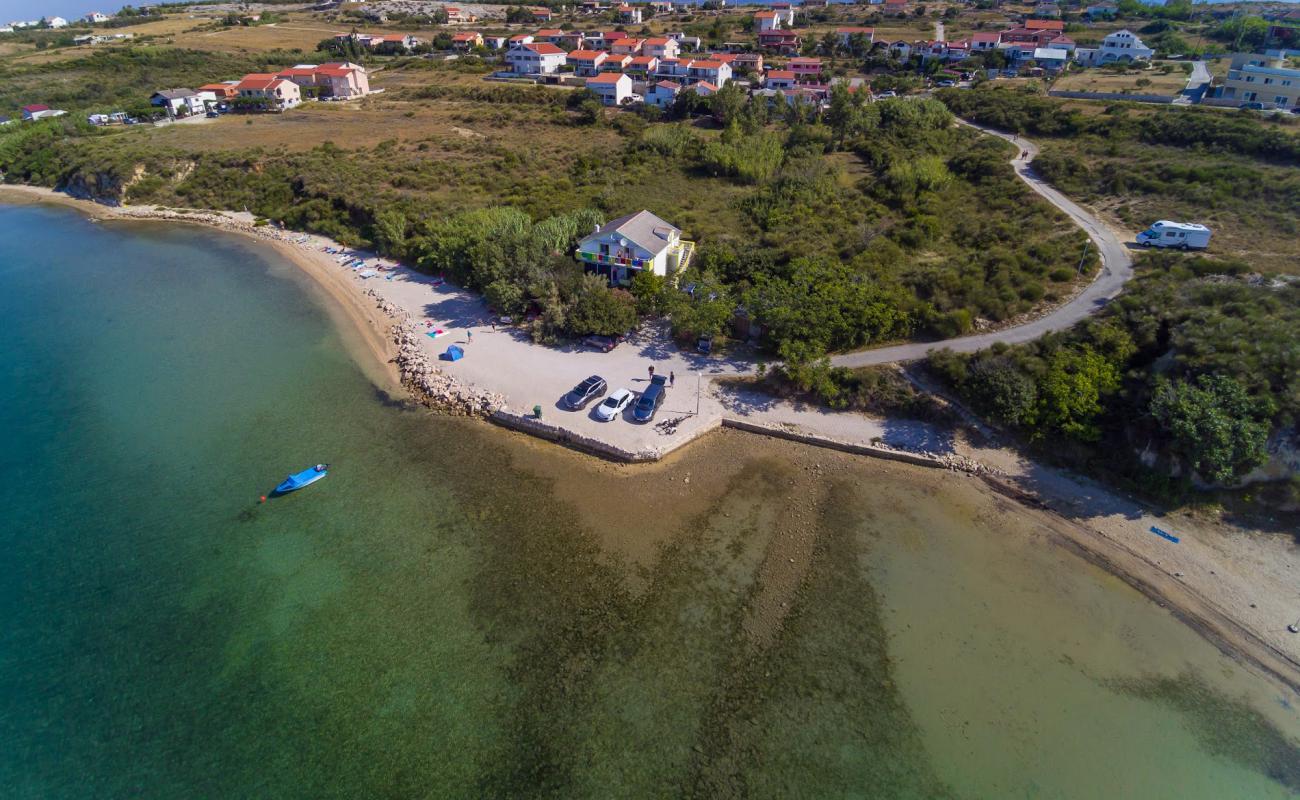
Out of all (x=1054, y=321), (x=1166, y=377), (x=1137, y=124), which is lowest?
(x=1166, y=377)

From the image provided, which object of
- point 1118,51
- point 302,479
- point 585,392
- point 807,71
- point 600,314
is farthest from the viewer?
point 1118,51

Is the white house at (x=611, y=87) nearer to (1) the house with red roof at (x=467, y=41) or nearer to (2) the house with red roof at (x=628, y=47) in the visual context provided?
(2) the house with red roof at (x=628, y=47)

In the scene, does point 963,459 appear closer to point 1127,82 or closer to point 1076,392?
point 1076,392

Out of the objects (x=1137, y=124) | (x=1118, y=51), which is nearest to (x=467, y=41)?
(x=1118, y=51)

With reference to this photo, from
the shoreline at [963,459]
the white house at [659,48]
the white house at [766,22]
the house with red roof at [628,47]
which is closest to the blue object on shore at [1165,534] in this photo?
the shoreline at [963,459]

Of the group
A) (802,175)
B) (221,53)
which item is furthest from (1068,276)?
(221,53)

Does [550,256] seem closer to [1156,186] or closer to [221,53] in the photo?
[1156,186]

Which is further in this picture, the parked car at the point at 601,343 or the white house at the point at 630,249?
the white house at the point at 630,249

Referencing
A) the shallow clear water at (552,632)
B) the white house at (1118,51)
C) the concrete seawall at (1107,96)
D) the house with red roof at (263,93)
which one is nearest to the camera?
the shallow clear water at (552,632)
